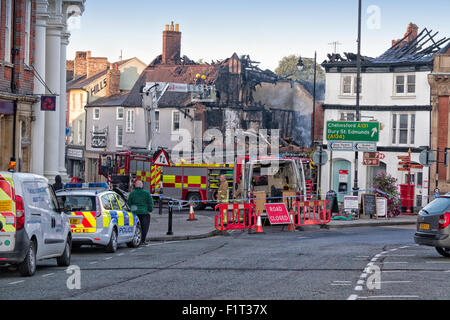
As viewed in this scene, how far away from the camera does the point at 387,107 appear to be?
168 feet

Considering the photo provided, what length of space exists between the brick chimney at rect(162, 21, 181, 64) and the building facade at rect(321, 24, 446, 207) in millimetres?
20355

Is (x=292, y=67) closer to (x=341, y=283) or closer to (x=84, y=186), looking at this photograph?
(x=84, y=186)

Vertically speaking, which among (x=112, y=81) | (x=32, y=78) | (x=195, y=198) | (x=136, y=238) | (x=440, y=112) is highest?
(x=112, y=81)

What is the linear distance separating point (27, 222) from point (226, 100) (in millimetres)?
52170

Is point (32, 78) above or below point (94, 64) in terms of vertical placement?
below

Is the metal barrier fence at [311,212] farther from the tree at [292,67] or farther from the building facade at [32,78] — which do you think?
the tree at [292,67]

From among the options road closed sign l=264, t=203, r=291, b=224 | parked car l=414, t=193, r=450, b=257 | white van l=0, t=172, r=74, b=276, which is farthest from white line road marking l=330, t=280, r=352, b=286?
road closed sign l=264, t=203, r=291, b=224

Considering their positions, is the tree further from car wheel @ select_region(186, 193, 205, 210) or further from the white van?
the white van

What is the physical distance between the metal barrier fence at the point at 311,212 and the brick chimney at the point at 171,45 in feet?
132

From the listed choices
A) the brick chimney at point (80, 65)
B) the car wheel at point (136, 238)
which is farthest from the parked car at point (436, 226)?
the brick chimney at point (80, 65)

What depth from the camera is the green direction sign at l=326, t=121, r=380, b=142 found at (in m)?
36.0

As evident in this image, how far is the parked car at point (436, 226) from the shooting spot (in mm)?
18328

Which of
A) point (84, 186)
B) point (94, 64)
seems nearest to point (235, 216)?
point (84, 186)
